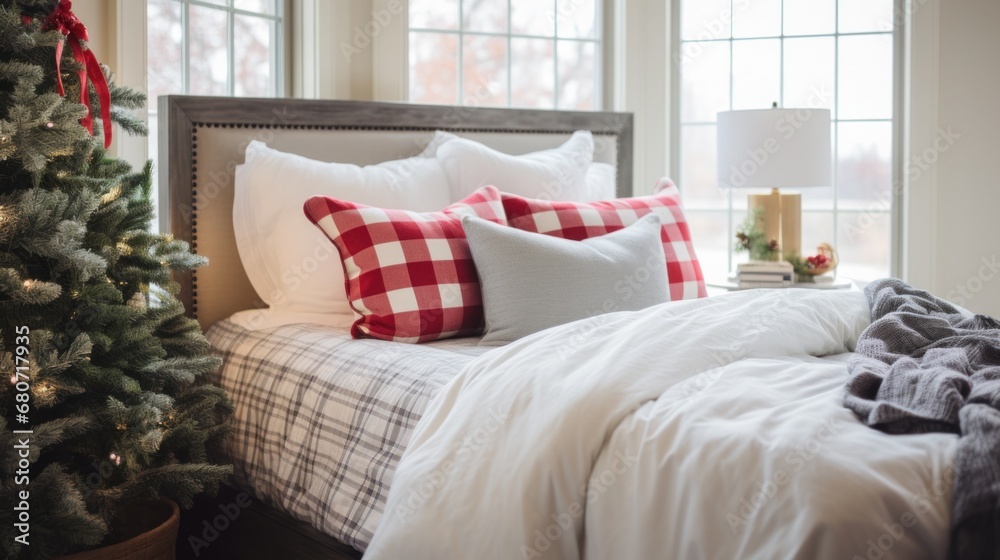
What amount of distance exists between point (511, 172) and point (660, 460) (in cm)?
179

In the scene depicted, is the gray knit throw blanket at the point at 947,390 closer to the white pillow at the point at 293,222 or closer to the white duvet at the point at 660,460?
the white duvet at the point at 660,460

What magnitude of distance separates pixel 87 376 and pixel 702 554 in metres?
1.31

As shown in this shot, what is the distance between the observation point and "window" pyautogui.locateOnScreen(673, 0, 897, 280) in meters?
3.99

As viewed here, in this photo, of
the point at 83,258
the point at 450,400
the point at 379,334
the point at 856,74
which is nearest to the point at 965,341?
the point at 450,400

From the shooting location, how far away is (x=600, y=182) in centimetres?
343

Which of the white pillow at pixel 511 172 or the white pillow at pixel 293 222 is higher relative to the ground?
the white pillow at pixel 511 172

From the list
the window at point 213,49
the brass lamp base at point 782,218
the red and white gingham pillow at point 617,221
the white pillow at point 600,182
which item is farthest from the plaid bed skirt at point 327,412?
the brass lamp base at point 782,218

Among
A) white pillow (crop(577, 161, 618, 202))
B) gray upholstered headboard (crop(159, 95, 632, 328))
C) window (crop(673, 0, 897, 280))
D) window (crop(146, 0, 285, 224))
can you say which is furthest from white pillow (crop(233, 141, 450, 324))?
window (crop(673, 0, 897, 280))

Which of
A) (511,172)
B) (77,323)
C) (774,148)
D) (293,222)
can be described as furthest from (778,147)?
(77,323)

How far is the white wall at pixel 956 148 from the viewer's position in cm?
380

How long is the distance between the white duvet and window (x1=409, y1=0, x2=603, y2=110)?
2.14 meters

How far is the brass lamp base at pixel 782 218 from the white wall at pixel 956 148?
24.5 inches

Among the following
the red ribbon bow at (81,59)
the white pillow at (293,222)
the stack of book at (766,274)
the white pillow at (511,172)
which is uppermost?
the red ribbon bow at (81,59)

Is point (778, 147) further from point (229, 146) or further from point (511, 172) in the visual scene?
point (229, 146)
